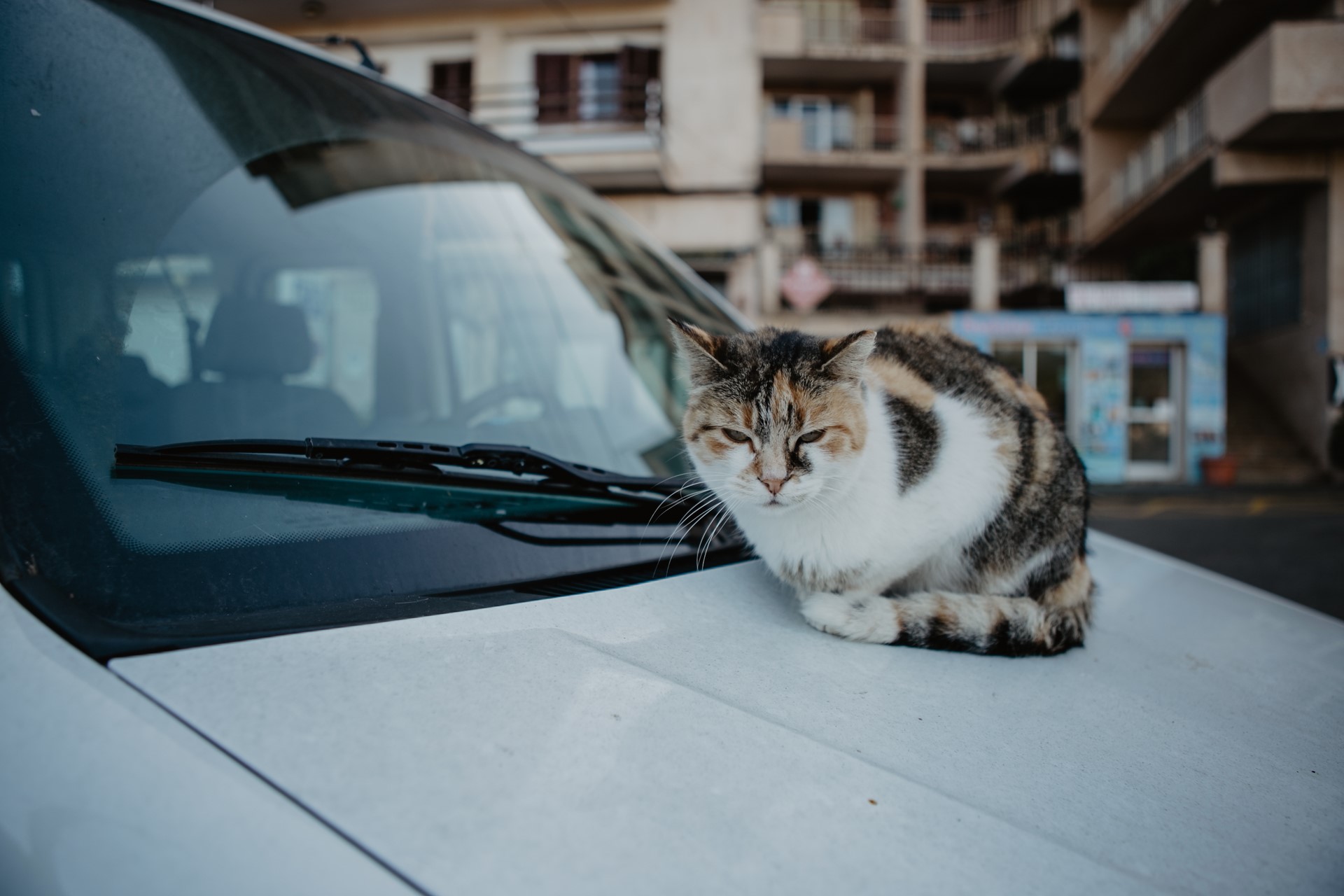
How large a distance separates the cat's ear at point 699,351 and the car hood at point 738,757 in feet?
1.73

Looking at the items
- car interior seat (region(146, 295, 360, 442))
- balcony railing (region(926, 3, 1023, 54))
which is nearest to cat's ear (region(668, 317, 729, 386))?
car interior seat (region(146, 295, 360, 442))

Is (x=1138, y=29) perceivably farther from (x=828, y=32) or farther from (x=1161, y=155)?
(x=828, y=32)

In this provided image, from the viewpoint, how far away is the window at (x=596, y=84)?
44.2ft

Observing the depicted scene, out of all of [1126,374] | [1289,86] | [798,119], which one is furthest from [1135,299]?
[798,119]

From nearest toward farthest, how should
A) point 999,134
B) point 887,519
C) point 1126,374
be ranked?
point 887,519 < point 1126,374 < point 999,134

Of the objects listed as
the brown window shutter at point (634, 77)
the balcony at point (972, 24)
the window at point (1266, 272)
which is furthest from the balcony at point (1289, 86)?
the brown window shutter at point (634, 77)

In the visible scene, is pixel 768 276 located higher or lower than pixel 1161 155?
lower

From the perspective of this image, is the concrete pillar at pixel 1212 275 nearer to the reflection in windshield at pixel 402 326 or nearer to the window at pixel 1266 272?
the window at pixel 1266 272

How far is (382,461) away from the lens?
101cm

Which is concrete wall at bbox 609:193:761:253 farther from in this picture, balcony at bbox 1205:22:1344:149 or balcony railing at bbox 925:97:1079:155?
balcony at bbox 1205:22:1344:149

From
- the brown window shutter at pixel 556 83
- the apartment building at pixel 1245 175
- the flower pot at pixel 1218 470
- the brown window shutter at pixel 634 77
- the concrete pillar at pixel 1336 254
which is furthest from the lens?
the brown window shutter at pixel 634 77

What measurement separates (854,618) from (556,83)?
14606 millimetres

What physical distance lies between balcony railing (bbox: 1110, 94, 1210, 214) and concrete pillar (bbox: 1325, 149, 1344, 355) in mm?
2006

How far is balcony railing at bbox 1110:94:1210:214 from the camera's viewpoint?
13.0 m
